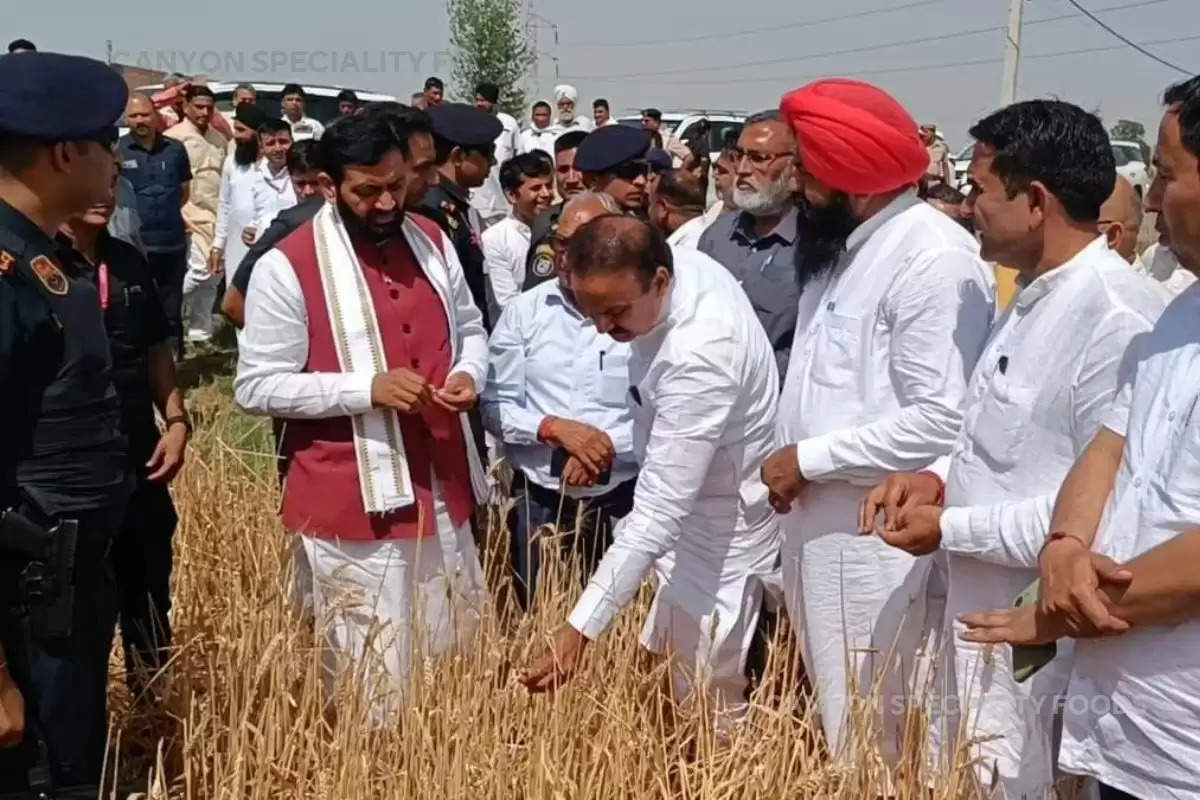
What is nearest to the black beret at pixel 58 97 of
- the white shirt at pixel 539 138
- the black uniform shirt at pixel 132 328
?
the black uniform shirt at pixel 132 328

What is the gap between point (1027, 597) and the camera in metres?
1.88

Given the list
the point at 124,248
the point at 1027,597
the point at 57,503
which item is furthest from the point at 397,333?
the point at 1027,597

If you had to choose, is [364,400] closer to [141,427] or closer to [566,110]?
[141,427]

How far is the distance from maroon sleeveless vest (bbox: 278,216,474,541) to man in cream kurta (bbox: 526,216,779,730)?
454mm

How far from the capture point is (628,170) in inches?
187

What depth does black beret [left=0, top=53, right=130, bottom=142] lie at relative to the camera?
81.0 inches

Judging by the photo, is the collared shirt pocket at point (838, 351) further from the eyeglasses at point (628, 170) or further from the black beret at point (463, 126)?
the black beret at point (463, 126)

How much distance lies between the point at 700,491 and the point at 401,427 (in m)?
0.67

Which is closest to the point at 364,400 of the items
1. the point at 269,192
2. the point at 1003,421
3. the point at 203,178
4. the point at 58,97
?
the point at 58,97

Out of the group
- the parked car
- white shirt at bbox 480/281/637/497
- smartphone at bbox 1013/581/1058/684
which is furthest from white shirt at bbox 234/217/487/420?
the parked car

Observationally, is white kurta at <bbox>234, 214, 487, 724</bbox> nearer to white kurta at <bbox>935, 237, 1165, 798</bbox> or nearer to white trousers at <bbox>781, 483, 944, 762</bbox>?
white trousers at <bbox>781, 483, 944, 762</bbox>

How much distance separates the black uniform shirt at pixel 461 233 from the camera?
412 cm

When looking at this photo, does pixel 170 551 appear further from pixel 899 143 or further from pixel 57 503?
pixel 899 143

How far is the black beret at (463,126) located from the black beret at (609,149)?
0.35 metres
